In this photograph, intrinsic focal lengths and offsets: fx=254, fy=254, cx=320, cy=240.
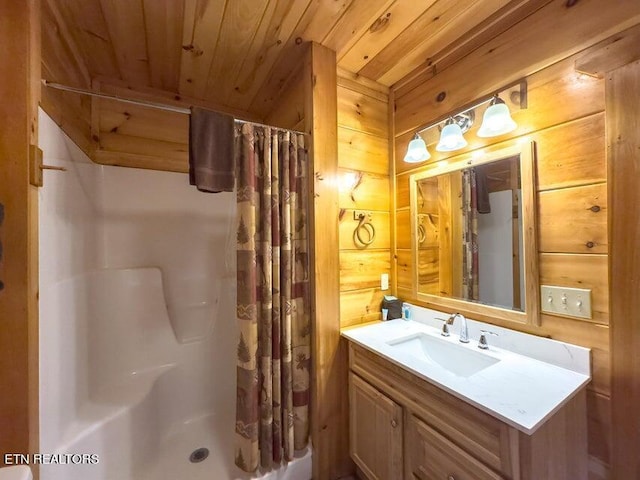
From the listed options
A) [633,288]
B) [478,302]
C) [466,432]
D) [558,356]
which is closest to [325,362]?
[466,432]

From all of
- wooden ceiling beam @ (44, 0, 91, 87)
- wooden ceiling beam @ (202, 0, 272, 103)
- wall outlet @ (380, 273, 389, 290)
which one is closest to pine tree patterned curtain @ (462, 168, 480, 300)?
wall outlet @ (380, 273, 389, 290)

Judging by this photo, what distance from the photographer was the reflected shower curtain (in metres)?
1.27

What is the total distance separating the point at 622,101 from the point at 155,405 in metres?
2.69

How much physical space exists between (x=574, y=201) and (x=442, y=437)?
1.03 m

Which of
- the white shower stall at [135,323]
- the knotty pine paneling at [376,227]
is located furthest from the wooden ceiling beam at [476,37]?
the white shower stall at [135,323]

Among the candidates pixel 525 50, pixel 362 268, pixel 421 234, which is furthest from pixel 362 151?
pixel 525 50

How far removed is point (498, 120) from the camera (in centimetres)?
113

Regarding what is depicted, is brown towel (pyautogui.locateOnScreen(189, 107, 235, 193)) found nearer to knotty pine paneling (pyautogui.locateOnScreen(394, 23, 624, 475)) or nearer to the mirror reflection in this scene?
the mirror reflection

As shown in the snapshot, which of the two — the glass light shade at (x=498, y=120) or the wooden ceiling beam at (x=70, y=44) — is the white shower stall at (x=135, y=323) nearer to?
the wooden ceiling beam at (x=70, y=44)

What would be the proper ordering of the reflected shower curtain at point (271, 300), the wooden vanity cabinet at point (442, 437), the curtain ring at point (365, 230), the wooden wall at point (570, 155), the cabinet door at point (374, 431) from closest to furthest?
the wooden vanity cabinet at point (442, 437), the wooden wall at point (570, 155), the cabinet door at point (374, 431), the reflected shower curtain at point (271, 300), the curtain ring at point (365, 230)

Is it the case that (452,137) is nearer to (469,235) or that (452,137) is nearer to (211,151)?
(469,235)

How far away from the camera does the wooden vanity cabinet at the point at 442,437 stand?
0.75 m

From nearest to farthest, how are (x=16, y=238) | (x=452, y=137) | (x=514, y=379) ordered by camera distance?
(x=16, y=238) → (x=514, y=379) → (x=452, y=137)

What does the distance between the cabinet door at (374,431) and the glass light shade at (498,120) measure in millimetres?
1309
